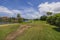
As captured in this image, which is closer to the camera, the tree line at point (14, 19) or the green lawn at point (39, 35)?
the green lawn at point (39, 35)

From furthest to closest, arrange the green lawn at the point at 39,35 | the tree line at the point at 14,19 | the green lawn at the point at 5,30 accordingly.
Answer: the tree line at the point at 14,19 → the green lawn at the point at 5,30 → the green lawn at the point at 39,35

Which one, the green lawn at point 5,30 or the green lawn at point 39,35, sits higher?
the green lawn at point 5,30

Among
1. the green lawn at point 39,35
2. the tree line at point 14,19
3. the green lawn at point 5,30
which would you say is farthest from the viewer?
the tree line at point 14,19

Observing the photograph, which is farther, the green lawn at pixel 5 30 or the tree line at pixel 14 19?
the tree line at pixel 14 19

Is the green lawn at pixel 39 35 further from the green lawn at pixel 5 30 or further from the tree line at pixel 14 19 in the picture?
the tree line at pixel 14 19

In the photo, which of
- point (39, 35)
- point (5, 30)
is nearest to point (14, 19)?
point (5, 30)

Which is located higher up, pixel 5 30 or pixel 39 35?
pixel 5 30

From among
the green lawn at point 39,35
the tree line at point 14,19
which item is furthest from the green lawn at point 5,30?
the tree line at point 14,19

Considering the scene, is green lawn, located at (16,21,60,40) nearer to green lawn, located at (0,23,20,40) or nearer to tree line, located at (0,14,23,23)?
green lawn, located at (0,23,20,40)

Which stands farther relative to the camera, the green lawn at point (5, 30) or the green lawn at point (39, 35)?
the green lawn at point (5, 30)

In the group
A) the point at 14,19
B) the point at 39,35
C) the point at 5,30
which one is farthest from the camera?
the point at 14,19

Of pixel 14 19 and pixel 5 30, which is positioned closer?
pixel 5 30

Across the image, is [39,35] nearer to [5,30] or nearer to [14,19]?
[5,30]

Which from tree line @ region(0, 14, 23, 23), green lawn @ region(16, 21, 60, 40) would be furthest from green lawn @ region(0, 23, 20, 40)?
tree line @ region(0, 14, 23, 23)
